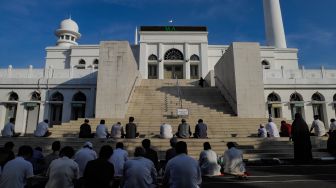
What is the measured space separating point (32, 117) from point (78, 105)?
12.6 ft

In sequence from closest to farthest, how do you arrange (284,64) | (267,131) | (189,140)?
(189,140), (267,131), (284,64)

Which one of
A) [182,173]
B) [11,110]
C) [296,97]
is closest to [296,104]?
[296,97]

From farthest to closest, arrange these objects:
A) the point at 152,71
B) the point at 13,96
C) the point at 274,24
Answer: the point at 274,24 → the point at 152,71 → the point at 13,96

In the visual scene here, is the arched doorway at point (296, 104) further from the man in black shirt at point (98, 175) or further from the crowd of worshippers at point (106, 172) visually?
the man in black shirt at point (98, 175)

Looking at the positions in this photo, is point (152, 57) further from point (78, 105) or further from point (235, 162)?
point (235, 162)

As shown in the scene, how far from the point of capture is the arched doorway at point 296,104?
22550mm

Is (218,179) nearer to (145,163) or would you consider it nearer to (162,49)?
(145,163)

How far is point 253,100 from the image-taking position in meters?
16.4

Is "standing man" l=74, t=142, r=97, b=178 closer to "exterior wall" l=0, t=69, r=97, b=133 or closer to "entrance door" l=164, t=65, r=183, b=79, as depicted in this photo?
"exterior wall" l=0, t=69, r=97, b=133

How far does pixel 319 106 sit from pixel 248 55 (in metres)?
10.2

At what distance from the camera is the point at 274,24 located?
121 ft

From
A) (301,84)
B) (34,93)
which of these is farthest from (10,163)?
(301,84)

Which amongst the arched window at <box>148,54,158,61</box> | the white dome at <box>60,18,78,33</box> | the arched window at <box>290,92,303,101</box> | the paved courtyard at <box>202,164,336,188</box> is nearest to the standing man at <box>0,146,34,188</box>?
the paved courtyard at <box>202,164,336,188</box>

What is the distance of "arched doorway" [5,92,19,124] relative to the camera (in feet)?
75.4
